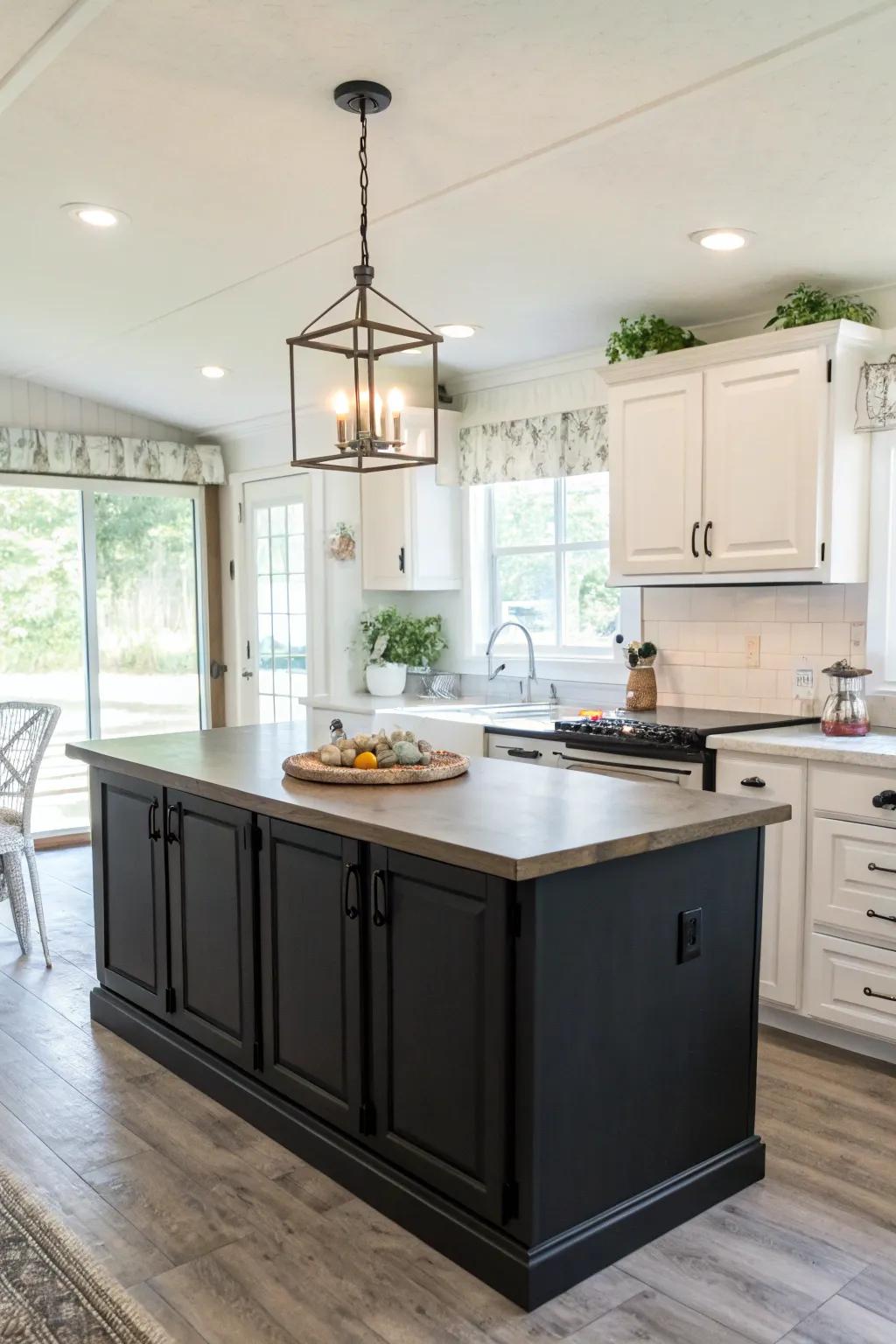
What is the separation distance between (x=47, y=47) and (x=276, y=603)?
3.96 metres

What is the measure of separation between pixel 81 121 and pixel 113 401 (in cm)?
341

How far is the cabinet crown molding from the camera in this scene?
3.66 m

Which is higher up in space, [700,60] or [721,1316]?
[700,60]

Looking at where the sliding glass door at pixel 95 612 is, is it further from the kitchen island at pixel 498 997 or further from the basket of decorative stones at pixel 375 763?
the basket of decorative stones at pixel 375 763

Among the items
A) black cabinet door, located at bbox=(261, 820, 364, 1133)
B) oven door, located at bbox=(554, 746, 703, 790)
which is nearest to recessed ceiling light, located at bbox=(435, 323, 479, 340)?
oven door, located at bbox=(554, 746, 703, 790)

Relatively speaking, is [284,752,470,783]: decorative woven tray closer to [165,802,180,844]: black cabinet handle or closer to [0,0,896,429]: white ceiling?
[165,802,180,844]: black cabinet handle

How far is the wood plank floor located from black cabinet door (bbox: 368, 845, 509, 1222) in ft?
0.71

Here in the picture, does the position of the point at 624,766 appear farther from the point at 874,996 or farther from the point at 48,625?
the point at 48,625

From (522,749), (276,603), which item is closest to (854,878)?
(522,749)

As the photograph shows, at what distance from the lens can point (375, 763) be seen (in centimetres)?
293

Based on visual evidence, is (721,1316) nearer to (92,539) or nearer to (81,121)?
(81,121)

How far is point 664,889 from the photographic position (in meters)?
Result: 2.40

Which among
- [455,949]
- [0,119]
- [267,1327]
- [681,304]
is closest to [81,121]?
[0,119]

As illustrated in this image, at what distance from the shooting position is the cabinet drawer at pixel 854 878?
327 cm
